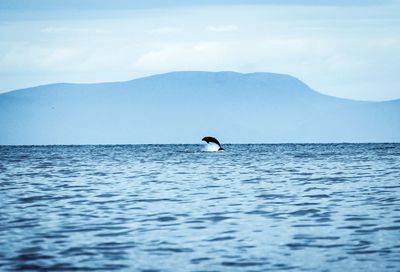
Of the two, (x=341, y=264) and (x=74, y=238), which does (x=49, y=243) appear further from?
(x=341, y=264)

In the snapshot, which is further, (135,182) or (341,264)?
(135,182)

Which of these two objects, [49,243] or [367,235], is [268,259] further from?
[49,243]

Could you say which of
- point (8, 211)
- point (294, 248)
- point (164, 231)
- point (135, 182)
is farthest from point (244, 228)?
point (135, 182)

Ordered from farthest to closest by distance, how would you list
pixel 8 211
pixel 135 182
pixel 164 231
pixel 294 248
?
pixel 135 182, pixel 8 211, pixel 164 231, pixel 294 248

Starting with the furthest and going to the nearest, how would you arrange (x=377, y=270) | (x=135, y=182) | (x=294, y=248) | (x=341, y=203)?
1. (x=135, y=182)
2. (x=341, y=203)
3. (x=294, y=248)
4. (x=377, y=270)

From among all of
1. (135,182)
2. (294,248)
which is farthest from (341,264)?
(135,182)

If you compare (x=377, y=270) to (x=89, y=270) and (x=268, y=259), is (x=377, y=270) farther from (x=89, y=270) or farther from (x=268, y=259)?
(x=89, y=270)

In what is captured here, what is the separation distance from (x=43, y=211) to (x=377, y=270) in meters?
13.8

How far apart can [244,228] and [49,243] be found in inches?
206

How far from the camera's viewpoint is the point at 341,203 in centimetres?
2659

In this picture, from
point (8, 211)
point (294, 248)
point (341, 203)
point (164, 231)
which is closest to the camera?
point (294, 248)

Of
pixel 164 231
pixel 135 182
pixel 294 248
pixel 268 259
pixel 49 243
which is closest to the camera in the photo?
pixel 268 259

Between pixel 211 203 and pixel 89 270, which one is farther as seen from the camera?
pixel 211 203

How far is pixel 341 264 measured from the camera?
14773 millimetres
